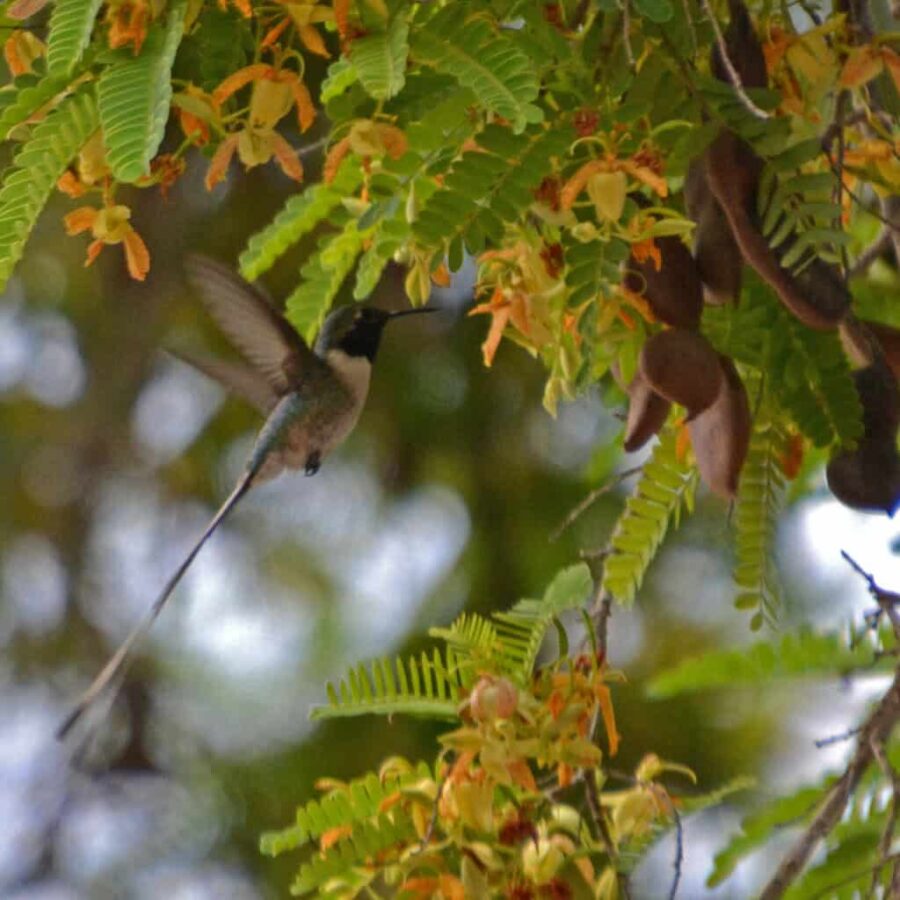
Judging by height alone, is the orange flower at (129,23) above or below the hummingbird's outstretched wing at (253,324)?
above

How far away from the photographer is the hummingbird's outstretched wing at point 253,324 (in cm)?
138

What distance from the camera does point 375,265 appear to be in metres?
1.20

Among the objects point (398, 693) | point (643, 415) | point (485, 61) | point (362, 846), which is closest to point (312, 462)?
point (398, 693)

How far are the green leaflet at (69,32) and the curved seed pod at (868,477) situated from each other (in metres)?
0.55

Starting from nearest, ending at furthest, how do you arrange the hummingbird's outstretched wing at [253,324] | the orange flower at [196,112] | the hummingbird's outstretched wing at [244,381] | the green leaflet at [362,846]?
the orange flower at [196,112]
the green leaflet at [362,846]
the hummingbird's outstretched wing at [253,324]
the hummingbird's outstretched wing at [244,381]

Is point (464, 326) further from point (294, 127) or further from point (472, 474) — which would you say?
point (294, 127)

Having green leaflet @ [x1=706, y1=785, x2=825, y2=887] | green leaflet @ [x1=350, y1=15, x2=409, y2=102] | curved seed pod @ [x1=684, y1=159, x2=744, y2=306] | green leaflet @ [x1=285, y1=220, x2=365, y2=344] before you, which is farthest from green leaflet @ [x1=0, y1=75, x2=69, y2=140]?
green leaflet @ [x1=706, y1=785, x2=825, y2=887]

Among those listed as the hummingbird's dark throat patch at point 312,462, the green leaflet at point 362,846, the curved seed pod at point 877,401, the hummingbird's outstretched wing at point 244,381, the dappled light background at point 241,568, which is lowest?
the dappled light background at point 241,568

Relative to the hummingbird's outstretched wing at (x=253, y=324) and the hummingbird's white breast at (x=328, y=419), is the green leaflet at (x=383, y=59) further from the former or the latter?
the hummingbird's white breast at (x=328, y=419)

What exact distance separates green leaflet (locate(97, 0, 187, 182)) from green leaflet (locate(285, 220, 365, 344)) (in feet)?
0.92

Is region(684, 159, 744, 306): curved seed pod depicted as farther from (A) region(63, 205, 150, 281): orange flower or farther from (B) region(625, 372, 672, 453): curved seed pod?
(A) region(63, 205, 150, 281): orange flower

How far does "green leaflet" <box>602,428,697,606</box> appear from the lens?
1332 millimetres

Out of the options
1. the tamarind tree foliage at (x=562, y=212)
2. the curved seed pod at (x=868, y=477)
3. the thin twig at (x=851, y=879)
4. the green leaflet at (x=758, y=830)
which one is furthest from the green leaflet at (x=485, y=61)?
the green leaflet at (x=758, y=830)

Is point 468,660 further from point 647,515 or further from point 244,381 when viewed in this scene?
point 244,381
